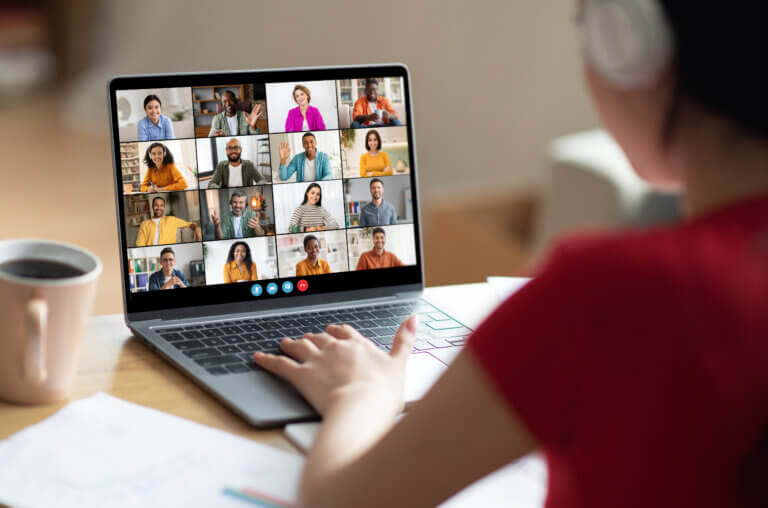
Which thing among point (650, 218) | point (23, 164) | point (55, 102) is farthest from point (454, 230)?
point (55, 102)

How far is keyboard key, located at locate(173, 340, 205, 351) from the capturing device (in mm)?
884

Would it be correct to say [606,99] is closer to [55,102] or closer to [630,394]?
[630,394]

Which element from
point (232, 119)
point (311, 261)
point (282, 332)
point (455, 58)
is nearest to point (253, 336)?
point (282, 332)

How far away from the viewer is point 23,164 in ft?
12.2

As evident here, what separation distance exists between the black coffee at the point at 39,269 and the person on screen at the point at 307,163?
26 cm

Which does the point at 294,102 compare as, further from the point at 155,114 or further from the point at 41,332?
the point at 41,332

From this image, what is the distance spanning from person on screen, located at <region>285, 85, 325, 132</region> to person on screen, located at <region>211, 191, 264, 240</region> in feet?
0.32

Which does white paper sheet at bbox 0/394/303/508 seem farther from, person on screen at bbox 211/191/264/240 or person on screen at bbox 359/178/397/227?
person on screen at bbox 359/178/397/227

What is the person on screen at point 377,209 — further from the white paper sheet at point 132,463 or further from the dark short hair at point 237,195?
the white paper sheet at point 132,463

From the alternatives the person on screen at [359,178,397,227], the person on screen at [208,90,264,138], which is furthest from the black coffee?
the person on screen at [359,178,397,227]

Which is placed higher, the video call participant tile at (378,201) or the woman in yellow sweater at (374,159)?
the woman in yellow sweater at (374,159)

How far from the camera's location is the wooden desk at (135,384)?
0.75 metres

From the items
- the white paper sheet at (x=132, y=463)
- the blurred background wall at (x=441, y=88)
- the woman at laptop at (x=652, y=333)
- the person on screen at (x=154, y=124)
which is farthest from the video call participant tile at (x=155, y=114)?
the blurred background wall at (x=441, y=88)

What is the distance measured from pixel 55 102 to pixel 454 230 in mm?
2229
